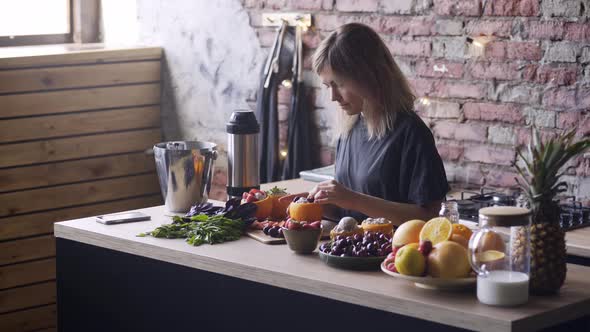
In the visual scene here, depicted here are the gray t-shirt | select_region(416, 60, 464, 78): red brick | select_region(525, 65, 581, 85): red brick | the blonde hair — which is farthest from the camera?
select_region(416, 60, 464, 78): red brick

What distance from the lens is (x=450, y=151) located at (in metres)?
3.89

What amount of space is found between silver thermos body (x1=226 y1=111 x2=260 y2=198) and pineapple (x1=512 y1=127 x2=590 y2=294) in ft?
4.17

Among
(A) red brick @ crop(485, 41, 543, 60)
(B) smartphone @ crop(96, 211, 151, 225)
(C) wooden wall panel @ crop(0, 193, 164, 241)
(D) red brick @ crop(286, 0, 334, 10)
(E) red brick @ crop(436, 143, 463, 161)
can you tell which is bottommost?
(C) wooden wall panel @ crop(0, 193, 164, 241)

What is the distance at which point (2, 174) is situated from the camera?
4398 millimetres

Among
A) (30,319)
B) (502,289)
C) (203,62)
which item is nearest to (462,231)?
(502,289)

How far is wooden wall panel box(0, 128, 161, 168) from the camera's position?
443cm

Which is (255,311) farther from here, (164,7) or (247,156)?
(164,7)

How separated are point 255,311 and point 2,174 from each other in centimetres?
215

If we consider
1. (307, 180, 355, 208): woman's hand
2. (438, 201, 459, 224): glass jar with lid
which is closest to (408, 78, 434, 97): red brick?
(307, 180, 355, 208): woman's hand

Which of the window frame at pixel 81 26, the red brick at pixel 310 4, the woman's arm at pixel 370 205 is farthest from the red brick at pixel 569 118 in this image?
the window frame at pixel 81 26

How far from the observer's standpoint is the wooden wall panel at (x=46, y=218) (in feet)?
14.6

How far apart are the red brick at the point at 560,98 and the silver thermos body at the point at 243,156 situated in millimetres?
1047

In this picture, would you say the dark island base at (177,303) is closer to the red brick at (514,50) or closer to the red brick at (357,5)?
the red brick at (514,50)

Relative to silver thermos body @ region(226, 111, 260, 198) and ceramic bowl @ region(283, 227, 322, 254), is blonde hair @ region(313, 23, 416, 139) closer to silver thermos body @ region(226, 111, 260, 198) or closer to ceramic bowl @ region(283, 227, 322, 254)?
silver thermos body @ region(226, 111, 260, 198)
